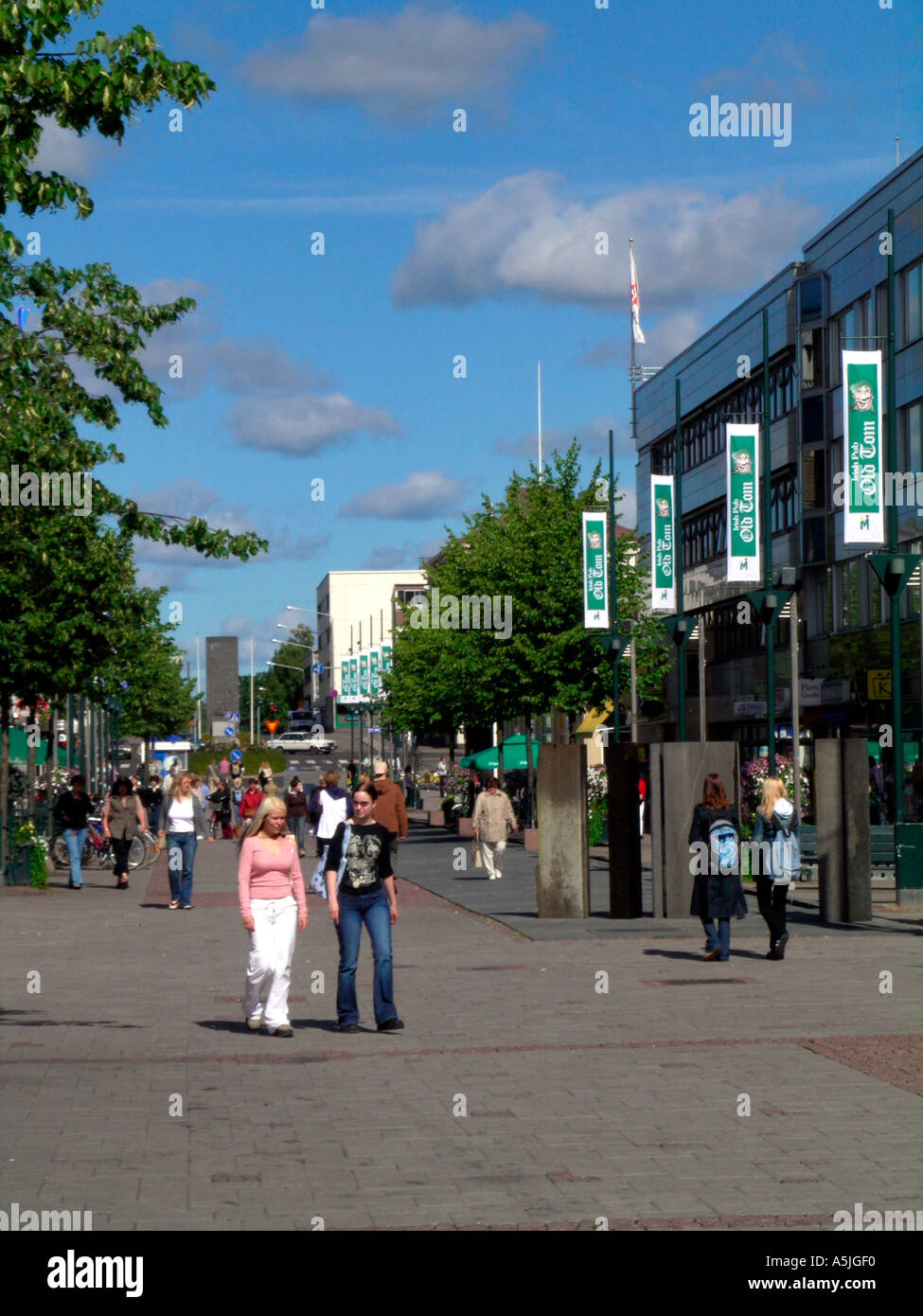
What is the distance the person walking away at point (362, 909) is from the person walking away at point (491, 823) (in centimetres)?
1578

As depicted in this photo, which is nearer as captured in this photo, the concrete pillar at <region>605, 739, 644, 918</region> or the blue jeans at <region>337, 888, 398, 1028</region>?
the blue jeans at <region>337, 888, 398, 1028</region>

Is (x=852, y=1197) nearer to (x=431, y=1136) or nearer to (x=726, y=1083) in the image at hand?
(x=431, y=1136)

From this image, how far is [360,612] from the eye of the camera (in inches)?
7436

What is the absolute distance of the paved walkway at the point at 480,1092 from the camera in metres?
7.48

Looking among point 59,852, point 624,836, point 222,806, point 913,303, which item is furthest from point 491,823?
point 222,806

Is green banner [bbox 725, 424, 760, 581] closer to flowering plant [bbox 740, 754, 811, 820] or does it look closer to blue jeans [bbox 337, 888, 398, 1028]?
flowering plant [bbox 740, 754, 811, 820]

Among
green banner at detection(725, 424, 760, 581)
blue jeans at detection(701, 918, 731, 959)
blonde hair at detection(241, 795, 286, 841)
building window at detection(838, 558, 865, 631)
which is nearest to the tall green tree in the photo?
blonde hair at detection(241, 795, 286, 841)

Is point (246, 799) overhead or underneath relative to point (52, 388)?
underneath

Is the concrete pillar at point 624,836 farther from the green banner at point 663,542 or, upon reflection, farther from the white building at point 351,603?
the white building at point 351,603

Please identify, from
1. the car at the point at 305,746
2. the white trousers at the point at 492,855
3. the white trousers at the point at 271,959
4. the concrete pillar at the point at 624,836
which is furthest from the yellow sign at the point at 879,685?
the car at the point at 305,746

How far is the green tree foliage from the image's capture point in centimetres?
4422

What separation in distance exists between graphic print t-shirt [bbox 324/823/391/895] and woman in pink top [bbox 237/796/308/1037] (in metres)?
0.36
